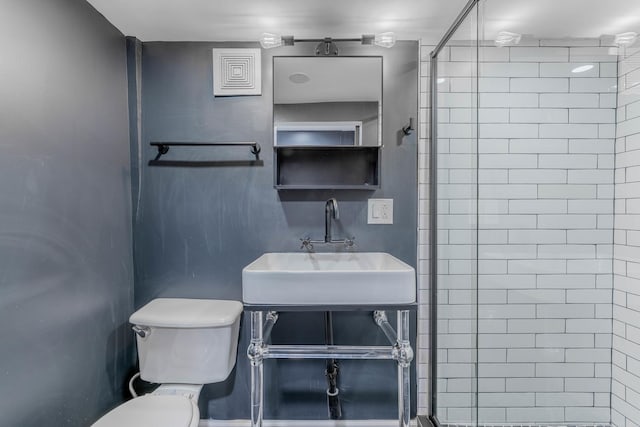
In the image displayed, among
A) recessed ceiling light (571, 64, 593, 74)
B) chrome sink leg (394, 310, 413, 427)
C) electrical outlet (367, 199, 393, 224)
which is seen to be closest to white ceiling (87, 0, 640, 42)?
recessed ceiling light (571, 64, 593, 74)

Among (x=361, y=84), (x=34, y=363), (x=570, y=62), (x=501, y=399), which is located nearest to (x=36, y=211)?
(x=34, y=363)

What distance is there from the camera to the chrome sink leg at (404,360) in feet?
4.09

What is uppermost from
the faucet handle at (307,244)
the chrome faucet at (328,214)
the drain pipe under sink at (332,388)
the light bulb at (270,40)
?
the light bulb at (270,40)

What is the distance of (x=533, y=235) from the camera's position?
1.45 meters

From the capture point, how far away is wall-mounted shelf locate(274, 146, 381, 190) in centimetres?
169

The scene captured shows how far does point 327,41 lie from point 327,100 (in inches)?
11.9

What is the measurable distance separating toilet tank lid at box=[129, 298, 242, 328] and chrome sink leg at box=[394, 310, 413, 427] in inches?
29.9

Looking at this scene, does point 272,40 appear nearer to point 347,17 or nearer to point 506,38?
point 347,17

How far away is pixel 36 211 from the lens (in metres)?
1.12

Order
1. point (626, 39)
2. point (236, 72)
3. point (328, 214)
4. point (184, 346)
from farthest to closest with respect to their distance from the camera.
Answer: point (236, 72) → point (328, 214) → point (184, 346) → point (626, 39)

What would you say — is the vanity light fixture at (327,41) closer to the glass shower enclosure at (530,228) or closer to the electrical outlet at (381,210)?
the glass shower enclosure at (530,228)

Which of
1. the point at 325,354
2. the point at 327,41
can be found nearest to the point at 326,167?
the point at 327,41

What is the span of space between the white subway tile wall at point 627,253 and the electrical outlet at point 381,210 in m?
0.94

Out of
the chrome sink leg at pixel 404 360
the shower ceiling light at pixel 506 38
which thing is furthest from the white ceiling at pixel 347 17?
the chrome sink leg at pixel 404 360
